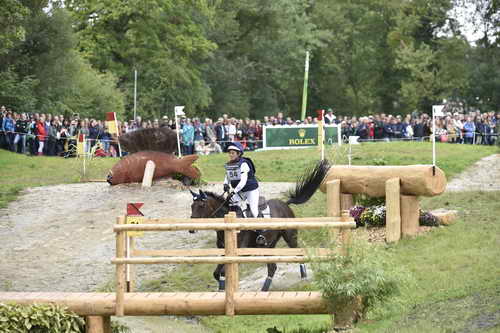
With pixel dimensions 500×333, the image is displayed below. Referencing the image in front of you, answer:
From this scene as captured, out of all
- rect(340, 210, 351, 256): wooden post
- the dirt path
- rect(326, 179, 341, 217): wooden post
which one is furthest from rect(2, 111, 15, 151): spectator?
rect(340, 210, 351, 256): wooden post

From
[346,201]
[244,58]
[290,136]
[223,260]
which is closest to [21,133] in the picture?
[290,136]

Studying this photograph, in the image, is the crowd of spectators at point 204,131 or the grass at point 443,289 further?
the crowd of spectators at point 204,131

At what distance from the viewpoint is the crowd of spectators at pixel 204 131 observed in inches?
1335

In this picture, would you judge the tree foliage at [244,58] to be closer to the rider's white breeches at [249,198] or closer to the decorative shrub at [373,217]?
the decorative shrub at [373,217]

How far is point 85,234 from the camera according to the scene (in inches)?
856

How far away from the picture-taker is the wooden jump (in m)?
11.1

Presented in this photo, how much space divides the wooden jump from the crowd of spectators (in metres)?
20.8

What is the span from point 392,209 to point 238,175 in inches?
124

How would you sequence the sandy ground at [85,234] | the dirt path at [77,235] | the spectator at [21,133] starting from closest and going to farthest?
the sandy ground at [85,234] → the dirt path at [77,235] → the spectator at [21,133]

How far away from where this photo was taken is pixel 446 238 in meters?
16.7

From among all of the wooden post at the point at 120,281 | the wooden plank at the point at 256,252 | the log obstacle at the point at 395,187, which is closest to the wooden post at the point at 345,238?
the wooden plank at the point at 256,252

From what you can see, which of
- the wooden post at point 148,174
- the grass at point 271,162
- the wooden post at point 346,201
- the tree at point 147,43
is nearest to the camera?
the wooden post at point 346,201

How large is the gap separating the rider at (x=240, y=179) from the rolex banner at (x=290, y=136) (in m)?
20.2

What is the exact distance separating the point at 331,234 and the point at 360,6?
64.4 metres
